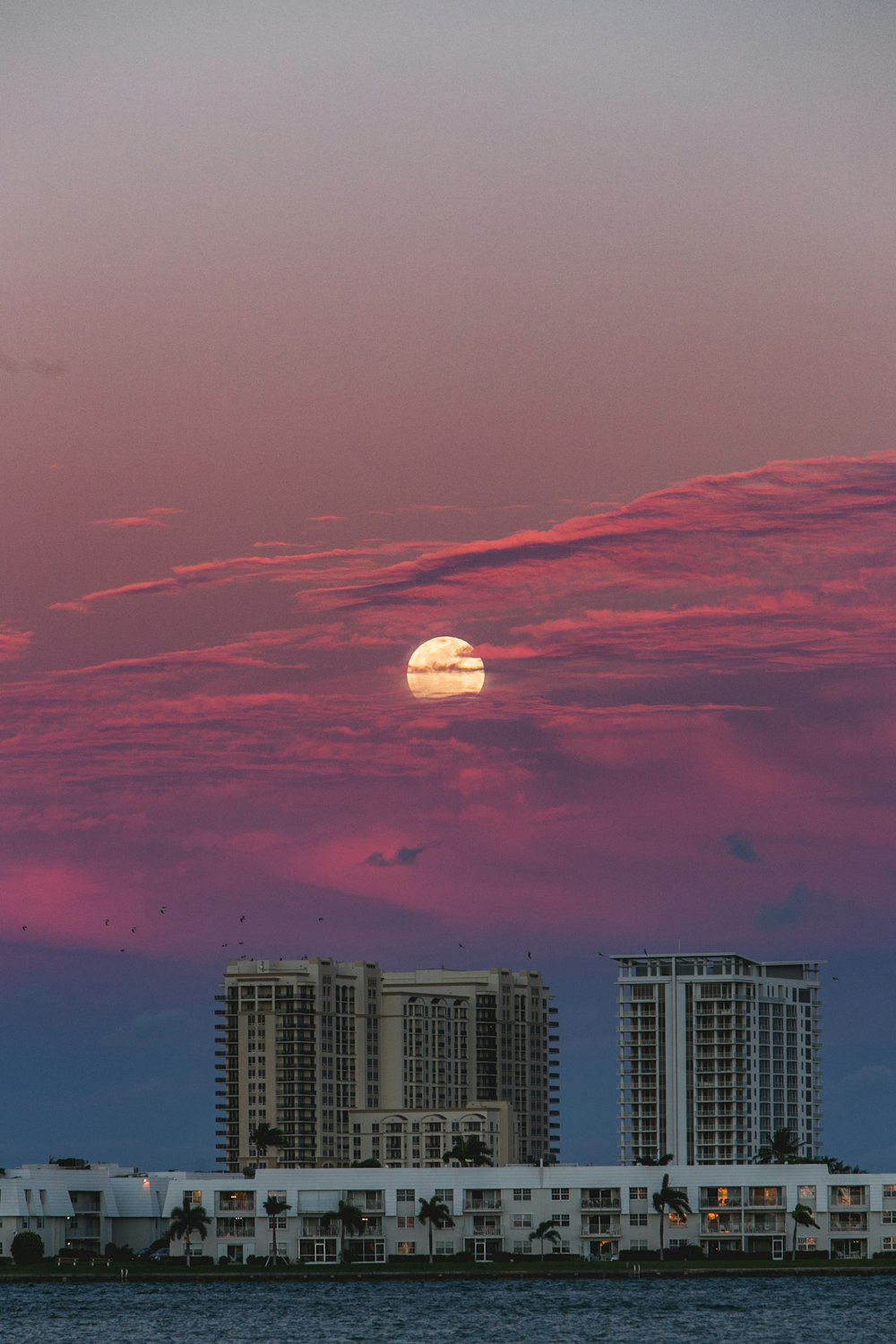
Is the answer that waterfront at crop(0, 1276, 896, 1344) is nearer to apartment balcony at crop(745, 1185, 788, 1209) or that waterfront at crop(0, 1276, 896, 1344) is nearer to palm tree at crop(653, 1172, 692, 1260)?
palm tree at crop(653, 1172, 692, 1260)

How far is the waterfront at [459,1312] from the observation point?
5394 inches

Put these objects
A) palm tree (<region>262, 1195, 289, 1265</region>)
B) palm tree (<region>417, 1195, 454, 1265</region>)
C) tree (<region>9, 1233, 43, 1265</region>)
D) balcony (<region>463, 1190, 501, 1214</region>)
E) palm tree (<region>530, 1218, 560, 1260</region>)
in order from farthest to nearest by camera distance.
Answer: tree (<region>9, 1233, 43, 1265</region>), palm tree (<region>262, 1195, 289, 1265</region>), balcony (<region>463, 1190, 501, 1214</region>), palm tree (<region>530, 1218, 560, 1260</region>), palm tree (<region>417, 1195, 454, 1265</region>)

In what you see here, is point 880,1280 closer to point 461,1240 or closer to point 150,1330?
point 461,1240

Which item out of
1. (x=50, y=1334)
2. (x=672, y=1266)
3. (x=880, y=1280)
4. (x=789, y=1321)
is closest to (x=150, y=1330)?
(x=50, y=1334)

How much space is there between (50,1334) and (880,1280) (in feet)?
269

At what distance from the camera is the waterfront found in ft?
449

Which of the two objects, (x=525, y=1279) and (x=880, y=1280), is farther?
(x=880, y=1280)

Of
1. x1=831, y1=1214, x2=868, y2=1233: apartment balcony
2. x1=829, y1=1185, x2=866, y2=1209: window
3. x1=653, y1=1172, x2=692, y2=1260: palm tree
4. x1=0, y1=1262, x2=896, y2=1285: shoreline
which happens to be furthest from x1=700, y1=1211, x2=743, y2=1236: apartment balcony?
x1=829, y1=1185, x2=866, y2=1209: window

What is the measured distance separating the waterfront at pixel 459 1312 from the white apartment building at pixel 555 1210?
10.6 ft

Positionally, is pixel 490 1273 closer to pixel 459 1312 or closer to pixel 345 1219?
pixel 345 1219

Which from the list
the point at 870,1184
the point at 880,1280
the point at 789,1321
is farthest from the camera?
the point at 880,1280

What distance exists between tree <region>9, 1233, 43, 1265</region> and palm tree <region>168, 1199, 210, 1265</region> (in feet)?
50.8

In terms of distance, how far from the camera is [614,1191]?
181750mm

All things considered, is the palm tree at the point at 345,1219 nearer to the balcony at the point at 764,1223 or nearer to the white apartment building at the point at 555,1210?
the white apartment building at the point at 555,1210
